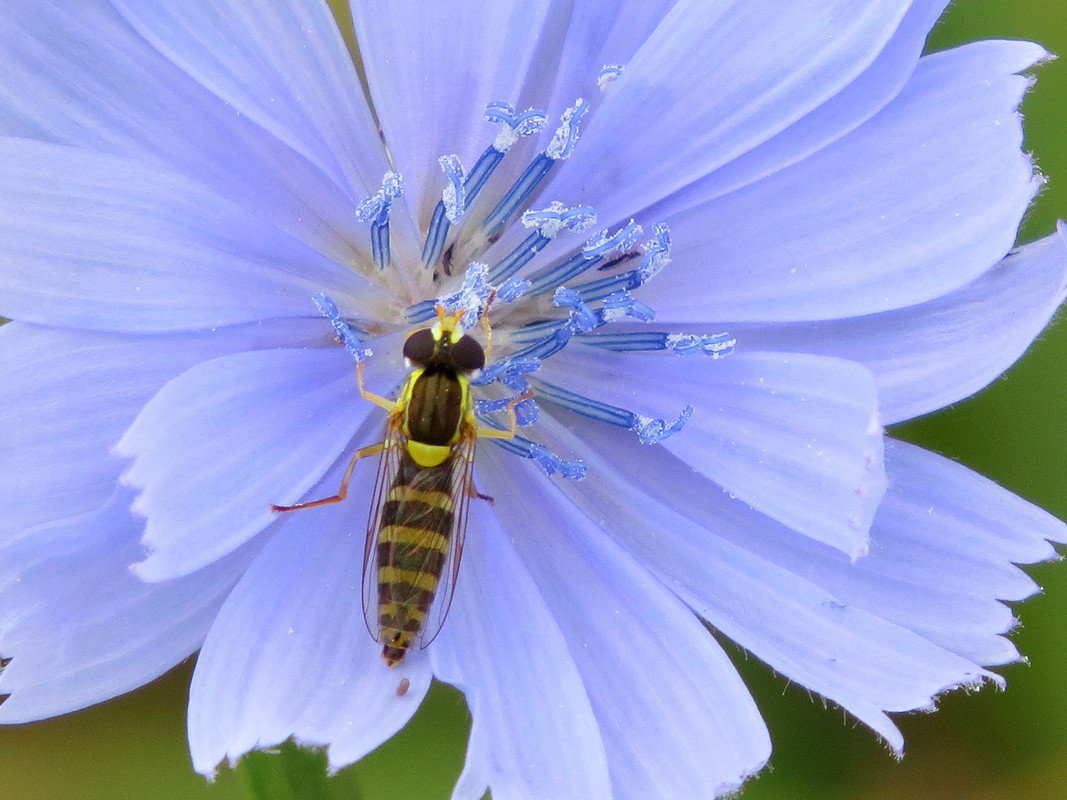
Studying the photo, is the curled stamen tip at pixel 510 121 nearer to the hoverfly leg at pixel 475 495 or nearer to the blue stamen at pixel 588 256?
the blue stamen at pixel 588 256

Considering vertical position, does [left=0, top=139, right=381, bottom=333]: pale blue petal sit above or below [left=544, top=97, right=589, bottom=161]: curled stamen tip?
above

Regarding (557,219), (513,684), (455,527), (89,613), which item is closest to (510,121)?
(557,219)

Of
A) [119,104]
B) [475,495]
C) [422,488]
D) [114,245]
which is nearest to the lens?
[114,245]

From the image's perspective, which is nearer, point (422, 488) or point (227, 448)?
point (227, 448)

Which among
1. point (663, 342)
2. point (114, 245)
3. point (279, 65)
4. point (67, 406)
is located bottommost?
point (663, 342)

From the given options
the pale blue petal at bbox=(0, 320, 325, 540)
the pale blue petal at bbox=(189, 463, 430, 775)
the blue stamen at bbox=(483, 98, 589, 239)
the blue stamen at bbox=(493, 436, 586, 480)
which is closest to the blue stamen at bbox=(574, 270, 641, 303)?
the blue stamen at bbox=(483, 98, 589, 239)

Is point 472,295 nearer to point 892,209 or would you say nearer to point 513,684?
point 513,684

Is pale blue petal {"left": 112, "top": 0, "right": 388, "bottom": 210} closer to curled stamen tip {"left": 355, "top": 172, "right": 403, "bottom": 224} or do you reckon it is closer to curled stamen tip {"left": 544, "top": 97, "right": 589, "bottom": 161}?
curled stamen tip {"left": 355, "top": 172, "right": 403, "bottom": 224}

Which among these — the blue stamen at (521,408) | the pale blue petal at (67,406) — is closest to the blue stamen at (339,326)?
the pale blue petal at (67,406)
